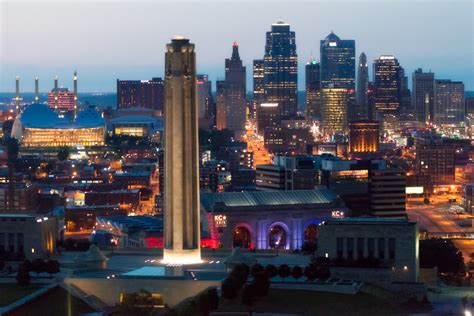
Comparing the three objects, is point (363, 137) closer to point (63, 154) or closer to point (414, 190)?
point (63, 154)

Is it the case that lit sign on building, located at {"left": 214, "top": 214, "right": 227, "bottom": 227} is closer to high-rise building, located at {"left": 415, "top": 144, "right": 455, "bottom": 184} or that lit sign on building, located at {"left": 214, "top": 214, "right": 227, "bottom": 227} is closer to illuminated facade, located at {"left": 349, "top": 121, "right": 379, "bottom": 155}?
high-rise building, located at {"left": 415, "top": 144, "right": 455, "bottom": 184}

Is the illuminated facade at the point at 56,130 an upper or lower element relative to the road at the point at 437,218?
upper

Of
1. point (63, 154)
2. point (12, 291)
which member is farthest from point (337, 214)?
point (63, 154)

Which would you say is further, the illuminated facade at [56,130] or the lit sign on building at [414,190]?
the illuminated facade at [56,130]

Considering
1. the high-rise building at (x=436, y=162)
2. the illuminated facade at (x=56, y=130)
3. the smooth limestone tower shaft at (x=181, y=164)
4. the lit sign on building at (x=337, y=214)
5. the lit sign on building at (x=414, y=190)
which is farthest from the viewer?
the illuminated facade at (x=56, y=130)

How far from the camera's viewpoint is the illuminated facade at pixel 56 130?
6678 inches

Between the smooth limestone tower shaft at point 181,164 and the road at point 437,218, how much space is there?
862 inches

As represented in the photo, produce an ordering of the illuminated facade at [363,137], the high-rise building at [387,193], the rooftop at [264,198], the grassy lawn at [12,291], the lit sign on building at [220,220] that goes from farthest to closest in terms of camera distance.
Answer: the illuminated facade at [363,137], the high-rise building at [387,193], the rooftop at [264,198], the lit sign on building at [220,220], the grassy lawn at [12,291]

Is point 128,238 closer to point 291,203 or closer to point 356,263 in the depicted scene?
point 291,203

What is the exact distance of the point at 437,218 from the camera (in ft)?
330

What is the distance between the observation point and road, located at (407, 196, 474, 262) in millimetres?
79875

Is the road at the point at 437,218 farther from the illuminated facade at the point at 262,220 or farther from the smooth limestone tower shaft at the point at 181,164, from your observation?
the smooth limestone tower shaft at the point at 181,164

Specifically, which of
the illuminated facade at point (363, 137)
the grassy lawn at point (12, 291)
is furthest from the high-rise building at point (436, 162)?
the grassy lawn at point (12, 291)

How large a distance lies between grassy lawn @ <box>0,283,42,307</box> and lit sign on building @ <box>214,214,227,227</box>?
912 inches
